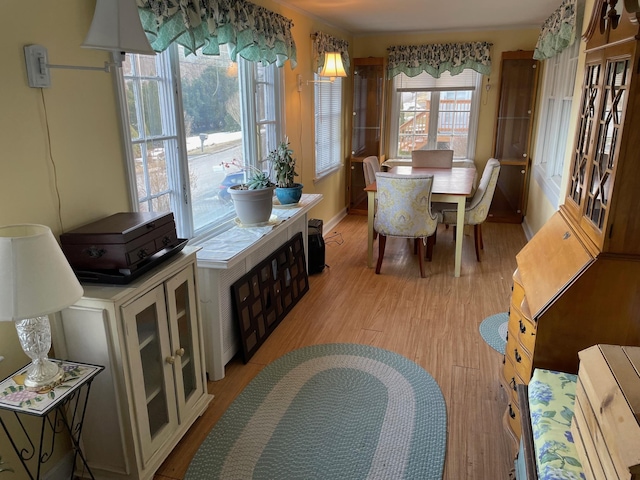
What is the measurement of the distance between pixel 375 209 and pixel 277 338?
1.77 m

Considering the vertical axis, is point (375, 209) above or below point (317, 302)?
above

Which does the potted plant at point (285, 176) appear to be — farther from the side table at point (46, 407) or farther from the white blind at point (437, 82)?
the white blind at point (437, 82)

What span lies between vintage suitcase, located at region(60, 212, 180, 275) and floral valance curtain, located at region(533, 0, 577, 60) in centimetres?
348

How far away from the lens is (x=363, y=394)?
2.40 metres

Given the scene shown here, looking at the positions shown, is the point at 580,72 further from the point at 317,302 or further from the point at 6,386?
the point at 6,386

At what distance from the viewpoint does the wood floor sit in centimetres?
206

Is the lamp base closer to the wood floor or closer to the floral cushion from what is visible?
the wood floor

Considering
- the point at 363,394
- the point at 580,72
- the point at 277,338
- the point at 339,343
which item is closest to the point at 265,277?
the point at 277,338

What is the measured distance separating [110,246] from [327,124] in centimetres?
392

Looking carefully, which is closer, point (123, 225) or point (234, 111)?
point (123, 225)

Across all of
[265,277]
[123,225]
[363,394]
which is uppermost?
[123,225]

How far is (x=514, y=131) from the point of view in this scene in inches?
222

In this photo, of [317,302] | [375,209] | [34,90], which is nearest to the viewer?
[34,90]

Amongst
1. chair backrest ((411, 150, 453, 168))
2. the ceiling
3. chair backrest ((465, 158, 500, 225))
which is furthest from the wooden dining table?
the ceiling
